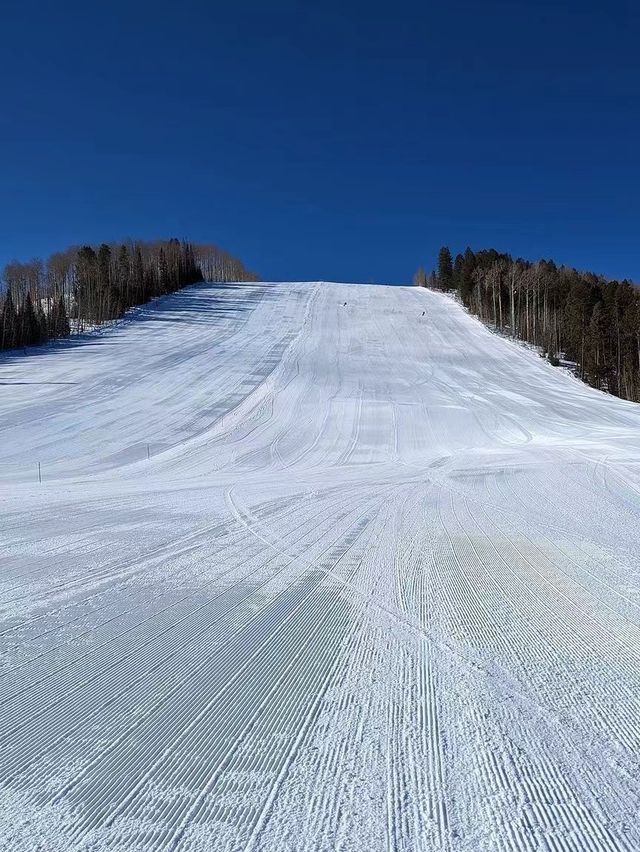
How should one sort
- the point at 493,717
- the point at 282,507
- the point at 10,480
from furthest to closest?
the point at 10,480
the point at 282,507
the point at 493,717

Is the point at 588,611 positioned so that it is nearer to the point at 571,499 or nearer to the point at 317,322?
the point at 571,499

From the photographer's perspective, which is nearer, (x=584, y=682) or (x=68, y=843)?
(x=68, y=843)

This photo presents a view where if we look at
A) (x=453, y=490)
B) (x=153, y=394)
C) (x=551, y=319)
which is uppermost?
(x=551, y=319)

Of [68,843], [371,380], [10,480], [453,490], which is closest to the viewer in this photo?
[68,843]

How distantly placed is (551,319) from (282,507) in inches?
2046

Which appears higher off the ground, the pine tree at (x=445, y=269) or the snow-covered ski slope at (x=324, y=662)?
the pine tree at (x=445, y=269)

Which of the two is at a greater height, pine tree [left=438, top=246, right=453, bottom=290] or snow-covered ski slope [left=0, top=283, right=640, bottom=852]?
pine tree [left=438, top=246, right=453, bottom=290]

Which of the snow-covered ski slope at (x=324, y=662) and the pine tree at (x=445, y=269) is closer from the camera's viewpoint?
the snow-covered ski slope at (x=324, y=662)

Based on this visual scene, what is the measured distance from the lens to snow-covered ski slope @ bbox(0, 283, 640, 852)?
188cm

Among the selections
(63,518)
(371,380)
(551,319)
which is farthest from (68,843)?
(551,319)

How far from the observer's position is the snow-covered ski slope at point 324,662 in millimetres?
1883

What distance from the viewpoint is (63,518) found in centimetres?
722

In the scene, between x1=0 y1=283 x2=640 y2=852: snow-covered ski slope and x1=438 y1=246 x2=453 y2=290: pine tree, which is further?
x1=438 y1=246 x2=453 y2=290: pine tree

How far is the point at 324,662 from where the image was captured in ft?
10.1
